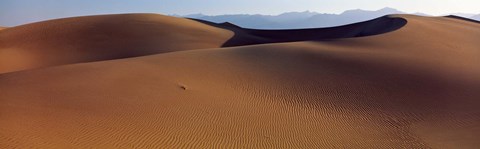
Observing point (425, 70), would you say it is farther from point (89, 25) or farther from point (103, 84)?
point (89, 25)

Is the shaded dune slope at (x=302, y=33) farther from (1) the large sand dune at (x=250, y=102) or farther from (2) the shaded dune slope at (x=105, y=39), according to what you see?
(1) the large sand dune at (x=250, y=102)

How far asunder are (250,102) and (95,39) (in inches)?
803

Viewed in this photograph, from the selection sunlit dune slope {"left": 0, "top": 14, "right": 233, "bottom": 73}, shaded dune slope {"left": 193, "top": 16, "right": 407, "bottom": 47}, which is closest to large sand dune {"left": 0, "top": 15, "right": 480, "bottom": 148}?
sunlit dune slope {"left": 0, "top": 14, "right": 233, "bottom": 73}

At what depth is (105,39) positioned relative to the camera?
92.8 ft

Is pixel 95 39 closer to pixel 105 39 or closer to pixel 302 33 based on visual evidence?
pixel 105 39

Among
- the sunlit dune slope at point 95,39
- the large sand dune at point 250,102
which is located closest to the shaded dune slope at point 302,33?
the sunlit dune slope at point 95,39

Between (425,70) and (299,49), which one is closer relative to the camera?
(425,70)

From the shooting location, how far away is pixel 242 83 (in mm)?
12414

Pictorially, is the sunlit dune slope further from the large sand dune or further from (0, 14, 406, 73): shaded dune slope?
the large sand dune

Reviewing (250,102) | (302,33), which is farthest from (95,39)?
(250,102)

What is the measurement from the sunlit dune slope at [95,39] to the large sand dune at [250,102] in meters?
10.4

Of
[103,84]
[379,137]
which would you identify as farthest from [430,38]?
[103,84]

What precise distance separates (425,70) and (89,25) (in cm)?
2517

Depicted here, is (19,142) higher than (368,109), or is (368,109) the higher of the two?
(19,142)
